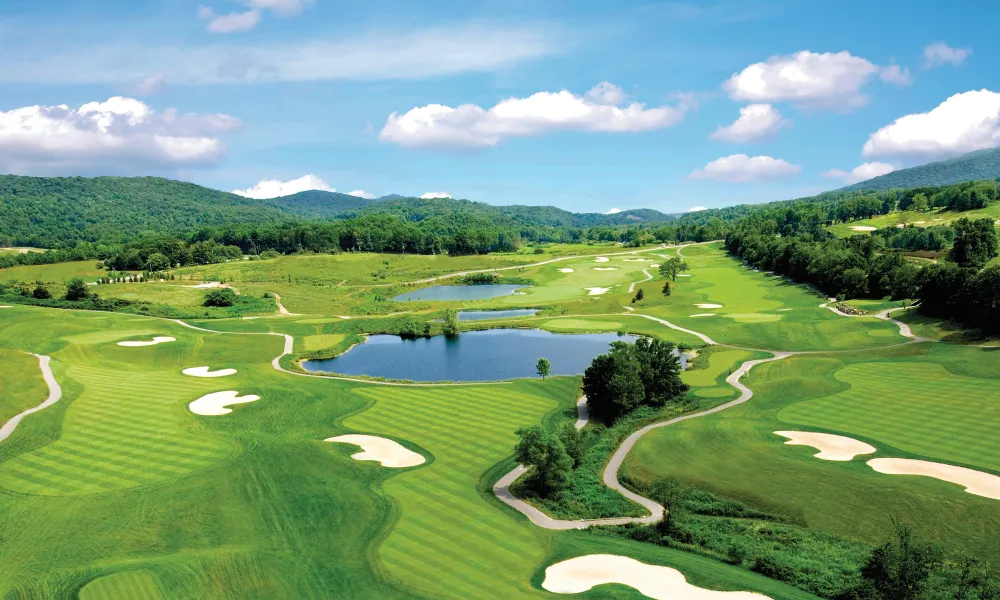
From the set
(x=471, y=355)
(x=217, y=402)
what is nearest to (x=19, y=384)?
(x=217, y=402)

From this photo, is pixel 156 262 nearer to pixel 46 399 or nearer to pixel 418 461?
pixel 46 399

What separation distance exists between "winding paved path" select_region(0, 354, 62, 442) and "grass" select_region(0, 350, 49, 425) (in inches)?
15.2

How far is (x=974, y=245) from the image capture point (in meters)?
86.7

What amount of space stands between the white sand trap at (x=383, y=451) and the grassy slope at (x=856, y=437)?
14065mm

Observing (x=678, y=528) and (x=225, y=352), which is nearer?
(x=678, y=528)

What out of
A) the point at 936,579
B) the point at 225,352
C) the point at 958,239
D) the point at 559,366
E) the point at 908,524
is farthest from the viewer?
the point at 958,239

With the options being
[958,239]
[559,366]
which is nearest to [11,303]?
[559,366]

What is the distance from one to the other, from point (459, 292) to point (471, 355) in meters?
58.0

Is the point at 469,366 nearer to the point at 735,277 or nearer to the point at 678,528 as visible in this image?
the point at 678,528

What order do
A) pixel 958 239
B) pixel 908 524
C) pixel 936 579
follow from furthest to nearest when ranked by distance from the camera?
pixel 958 239
pixel 908 524
pixel 936 579

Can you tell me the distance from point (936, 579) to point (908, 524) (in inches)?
217

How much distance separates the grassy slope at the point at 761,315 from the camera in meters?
68.4

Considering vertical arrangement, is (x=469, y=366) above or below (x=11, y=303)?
below

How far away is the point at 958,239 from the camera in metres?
88.5
